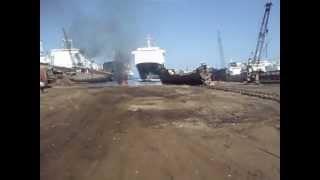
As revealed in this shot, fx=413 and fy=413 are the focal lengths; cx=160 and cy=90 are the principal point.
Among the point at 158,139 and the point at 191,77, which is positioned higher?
the point at 191,77

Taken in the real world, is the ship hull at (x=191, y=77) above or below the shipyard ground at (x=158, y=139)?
above

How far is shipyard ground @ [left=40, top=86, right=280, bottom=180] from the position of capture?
448 cm

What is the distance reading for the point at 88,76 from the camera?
1356 cm

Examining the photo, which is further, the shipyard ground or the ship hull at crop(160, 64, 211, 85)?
the ship hull at crop(160, 64, 211, 85)

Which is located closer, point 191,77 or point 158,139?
point 158,139

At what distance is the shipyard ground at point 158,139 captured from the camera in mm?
4484

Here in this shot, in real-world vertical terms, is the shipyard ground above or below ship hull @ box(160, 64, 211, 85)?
below

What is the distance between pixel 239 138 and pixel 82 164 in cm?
202

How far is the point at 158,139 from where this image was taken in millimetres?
5445
